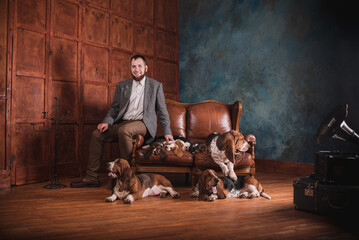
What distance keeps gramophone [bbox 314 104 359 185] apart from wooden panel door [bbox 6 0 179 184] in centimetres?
318

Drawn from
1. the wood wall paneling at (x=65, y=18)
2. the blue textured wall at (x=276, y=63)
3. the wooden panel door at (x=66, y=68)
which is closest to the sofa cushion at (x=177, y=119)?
the wooden panel door at (x=66, y=68)

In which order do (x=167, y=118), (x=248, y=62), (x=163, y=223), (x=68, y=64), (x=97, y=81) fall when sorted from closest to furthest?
(x=163, y=223), (x=167, y=118), (x=68, y=64), (x=97, y=81), (x=248, y=62)

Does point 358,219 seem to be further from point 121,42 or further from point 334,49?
point 121,42

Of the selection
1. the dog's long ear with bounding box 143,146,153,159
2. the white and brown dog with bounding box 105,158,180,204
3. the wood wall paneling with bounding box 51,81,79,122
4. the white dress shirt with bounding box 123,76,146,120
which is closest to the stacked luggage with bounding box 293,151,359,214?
the white and brown dog with bounding box 105,158,180,204

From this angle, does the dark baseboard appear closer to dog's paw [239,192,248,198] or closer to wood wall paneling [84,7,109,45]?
dog's paw [239,192,248,198]

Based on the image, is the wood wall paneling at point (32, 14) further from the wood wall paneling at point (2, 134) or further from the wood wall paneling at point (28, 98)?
the wood wall paneling at point (2, 134)

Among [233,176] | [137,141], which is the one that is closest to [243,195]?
[233,176]

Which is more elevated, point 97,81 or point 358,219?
point 97,81

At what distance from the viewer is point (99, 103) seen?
487cm

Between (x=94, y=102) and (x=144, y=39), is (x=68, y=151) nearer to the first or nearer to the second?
(x=94, y=102)

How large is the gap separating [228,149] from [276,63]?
220 cm

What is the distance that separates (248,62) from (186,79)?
130 cm

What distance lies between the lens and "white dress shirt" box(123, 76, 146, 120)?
3980mm

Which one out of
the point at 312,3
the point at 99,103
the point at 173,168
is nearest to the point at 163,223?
the point at 173,168
